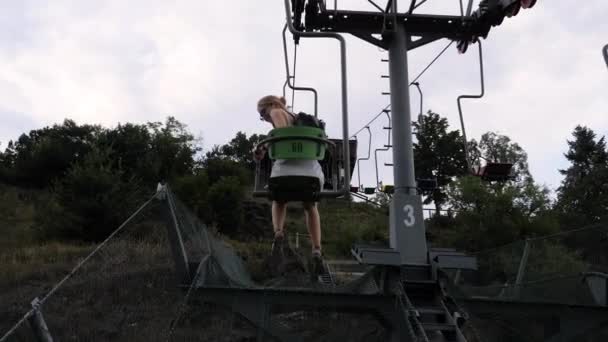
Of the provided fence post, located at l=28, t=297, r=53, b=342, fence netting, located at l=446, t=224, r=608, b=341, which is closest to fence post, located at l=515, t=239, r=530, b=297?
fence netting, located at l=446, t=224, r=608, b=341

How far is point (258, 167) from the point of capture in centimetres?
511

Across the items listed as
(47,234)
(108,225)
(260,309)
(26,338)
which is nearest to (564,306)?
(260,309)

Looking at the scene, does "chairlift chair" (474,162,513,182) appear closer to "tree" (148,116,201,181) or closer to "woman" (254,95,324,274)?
"woman" (254,95,324,274)

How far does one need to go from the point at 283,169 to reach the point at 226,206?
17749 millimetres

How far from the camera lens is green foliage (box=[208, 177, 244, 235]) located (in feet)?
70.7

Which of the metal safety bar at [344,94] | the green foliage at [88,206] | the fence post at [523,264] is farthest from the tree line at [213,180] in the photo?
the metal safety bar at [344,94]

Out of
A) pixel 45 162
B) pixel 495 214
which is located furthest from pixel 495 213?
pixel 45 162

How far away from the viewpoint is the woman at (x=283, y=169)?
14.3ft

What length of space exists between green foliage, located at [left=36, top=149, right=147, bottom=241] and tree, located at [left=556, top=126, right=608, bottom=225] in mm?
23734

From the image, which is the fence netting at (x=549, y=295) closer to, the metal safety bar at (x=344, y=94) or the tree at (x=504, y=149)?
the metal safety bar at (x=344, y=94)

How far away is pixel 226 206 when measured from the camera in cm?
2181

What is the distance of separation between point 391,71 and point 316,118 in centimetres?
117

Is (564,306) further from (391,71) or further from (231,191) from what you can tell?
(231,191)

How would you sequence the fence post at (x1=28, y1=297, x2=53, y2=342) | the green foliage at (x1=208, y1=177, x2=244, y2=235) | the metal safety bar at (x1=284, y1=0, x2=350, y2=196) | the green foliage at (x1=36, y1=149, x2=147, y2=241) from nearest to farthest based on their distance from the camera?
the fence post at (x1=28, y1=297, x2=53, y2=342), the metal safety bar at (x1=284, y1=0, x2=350, y2=196), the green foliage at (x1=36, y1=149, x2=147, y2=241), the green foliage at (x1=208, y1=177, x2=244, y2=235)
